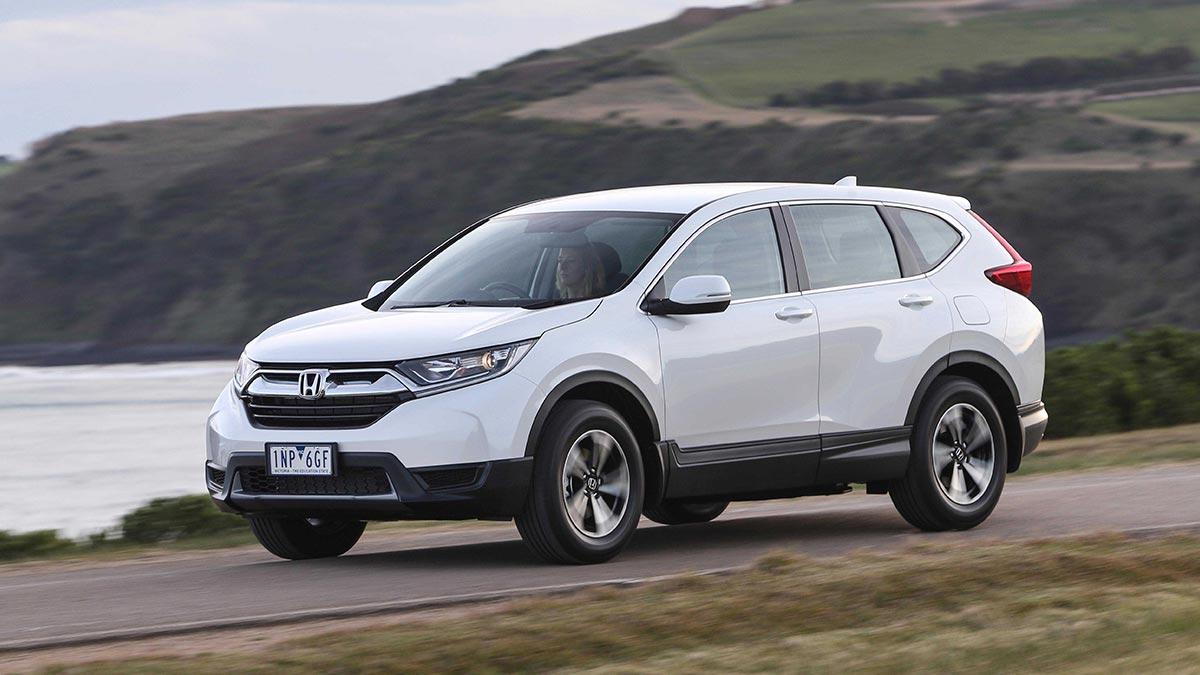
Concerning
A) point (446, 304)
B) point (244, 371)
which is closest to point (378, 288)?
point (446, 304)

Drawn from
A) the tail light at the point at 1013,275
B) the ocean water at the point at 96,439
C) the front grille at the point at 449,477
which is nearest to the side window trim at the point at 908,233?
the tail light at the point at 1013,275

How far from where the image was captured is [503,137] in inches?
4018

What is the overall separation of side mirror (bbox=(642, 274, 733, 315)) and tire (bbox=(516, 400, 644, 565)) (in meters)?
0.59

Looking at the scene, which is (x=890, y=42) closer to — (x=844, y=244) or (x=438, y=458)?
(x=844, y=244)

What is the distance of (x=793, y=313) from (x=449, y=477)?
2.16m

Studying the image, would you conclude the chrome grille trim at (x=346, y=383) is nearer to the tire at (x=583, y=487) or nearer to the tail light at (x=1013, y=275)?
the tire at (x=583, y=487)

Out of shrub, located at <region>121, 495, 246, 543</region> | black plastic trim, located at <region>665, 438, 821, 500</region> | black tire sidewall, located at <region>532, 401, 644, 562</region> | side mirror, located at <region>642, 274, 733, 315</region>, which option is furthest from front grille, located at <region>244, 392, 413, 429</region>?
shrub, located at <region>121, 495, 246, 543</region>

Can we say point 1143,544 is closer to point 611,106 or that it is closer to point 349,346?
point 349,346

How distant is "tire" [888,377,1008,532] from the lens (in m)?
10.4

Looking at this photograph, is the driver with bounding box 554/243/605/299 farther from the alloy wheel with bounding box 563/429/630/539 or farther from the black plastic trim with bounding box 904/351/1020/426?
the black plastic trim with bounding box 904/351/1020/426

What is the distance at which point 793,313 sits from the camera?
970cm

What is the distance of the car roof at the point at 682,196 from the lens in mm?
9812

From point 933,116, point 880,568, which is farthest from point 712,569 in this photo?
point 933,116

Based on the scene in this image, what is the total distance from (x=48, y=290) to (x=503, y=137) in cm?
2498
